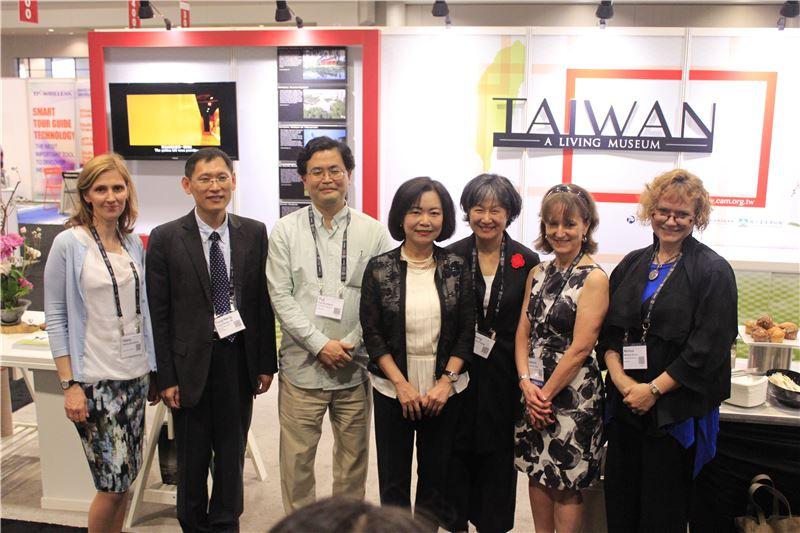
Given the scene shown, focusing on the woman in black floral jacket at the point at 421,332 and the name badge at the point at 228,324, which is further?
the name badge at the point at 228,324

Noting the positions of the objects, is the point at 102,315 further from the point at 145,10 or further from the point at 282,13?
the point at 145,10

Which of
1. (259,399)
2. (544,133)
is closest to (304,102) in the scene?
(544,133)

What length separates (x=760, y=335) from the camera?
2982 millimetres

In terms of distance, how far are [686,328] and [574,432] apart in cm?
52

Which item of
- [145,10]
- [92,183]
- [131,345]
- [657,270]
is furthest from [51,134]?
[657,270]

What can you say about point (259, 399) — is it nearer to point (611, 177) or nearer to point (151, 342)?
point (151, 342)

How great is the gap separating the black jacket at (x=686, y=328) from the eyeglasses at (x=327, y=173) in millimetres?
1098

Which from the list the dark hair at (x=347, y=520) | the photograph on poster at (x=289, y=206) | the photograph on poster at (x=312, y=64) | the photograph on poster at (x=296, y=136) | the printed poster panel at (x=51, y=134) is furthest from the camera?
the printed poster panel at (x=51, y=134)

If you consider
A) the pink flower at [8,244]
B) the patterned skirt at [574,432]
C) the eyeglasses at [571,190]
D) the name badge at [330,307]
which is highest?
the eyeglasses at [571,190]

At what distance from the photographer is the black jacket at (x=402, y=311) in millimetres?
2246

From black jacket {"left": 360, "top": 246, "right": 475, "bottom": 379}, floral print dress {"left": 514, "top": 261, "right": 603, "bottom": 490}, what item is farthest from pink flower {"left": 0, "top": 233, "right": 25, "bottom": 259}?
floral print dress {"left": 514, "top": 261, "right": 603, "bottom": 490}

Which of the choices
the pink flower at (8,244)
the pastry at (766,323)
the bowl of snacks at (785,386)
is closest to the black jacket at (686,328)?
the bowl of snacks at (785,386)

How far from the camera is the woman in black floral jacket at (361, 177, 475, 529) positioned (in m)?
2.25

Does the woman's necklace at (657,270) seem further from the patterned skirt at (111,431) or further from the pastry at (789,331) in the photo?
the patterned skirt at (111,431)
